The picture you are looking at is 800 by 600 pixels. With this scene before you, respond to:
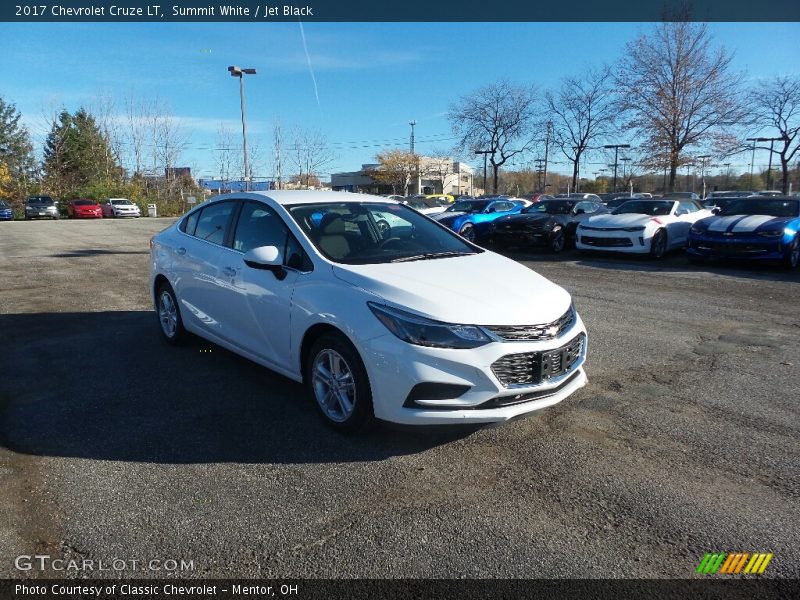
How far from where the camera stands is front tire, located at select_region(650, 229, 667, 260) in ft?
43.7

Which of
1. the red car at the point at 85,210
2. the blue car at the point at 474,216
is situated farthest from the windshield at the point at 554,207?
the red car at the point at 85,210

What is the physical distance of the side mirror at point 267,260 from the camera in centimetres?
397

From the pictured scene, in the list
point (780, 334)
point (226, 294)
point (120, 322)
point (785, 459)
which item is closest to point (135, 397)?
point (226, 294)

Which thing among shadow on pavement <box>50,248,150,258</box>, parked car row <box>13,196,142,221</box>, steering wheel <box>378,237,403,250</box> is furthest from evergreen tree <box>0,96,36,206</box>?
steering wheel <box>378,237,403,250</box>

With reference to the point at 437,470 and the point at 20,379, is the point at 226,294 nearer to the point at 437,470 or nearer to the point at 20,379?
the point at 20,379

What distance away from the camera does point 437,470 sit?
338 cm

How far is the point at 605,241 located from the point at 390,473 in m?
11.9

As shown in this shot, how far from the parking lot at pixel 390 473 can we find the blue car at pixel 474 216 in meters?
11.7

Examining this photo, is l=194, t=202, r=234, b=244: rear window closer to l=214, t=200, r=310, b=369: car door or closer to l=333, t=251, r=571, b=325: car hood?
l=214, t=200, r=310, b=369: car door

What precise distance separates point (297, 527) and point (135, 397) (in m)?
2.35

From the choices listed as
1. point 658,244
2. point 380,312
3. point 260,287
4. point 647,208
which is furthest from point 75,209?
point 380,312

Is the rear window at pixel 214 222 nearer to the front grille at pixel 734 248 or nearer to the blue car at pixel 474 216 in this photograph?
the front grille at pixel 734 248

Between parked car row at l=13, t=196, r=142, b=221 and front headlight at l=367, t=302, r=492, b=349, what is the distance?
4490 centimetres

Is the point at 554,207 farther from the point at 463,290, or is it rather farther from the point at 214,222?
the point at 463,290
